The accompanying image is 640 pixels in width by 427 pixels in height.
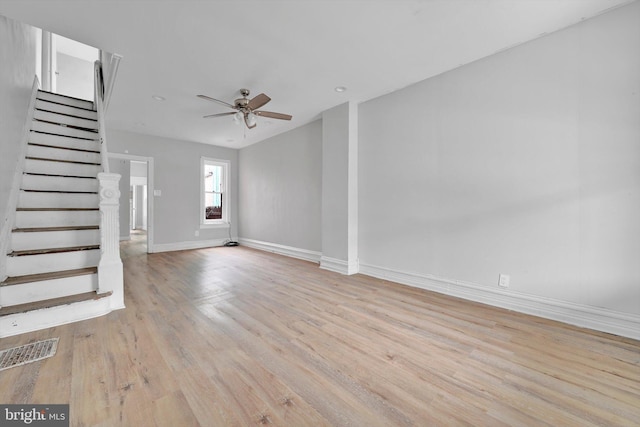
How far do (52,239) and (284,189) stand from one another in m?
3.72

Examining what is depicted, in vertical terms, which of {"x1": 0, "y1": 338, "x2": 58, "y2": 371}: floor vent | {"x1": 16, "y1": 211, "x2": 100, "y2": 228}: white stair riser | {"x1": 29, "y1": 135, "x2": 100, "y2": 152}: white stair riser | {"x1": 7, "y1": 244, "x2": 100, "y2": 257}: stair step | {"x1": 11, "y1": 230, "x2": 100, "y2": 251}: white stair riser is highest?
{"x1": 29, "y1": 135, "x2": 100, "y2": 152}: white stair riser

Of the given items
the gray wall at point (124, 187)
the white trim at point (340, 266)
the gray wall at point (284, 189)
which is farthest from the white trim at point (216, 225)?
the white trim at point (340, 266)

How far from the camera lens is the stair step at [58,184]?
3.00 m

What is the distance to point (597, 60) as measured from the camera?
7.22ft

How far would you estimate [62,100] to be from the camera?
14.2ft

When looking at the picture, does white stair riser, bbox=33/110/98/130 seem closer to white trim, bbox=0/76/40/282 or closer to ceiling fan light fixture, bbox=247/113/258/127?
→ white trim, bbox=0/76/40/282

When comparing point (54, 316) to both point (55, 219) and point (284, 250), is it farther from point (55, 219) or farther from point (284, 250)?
point (284, 250)

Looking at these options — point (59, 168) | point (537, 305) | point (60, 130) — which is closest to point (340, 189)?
point (537, 305)

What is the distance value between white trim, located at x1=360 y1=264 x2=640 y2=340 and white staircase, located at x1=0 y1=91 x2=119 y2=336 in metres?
3.61

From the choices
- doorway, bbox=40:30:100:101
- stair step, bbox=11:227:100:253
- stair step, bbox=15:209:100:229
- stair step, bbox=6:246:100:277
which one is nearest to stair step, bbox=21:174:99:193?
stair step, bbox=15:209:100:229

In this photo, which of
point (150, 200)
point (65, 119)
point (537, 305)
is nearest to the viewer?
point (537, 305)

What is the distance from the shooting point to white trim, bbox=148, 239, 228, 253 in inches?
228

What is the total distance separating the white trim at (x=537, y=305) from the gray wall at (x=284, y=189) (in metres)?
2.28

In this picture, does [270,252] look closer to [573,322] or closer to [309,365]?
[309,365]
